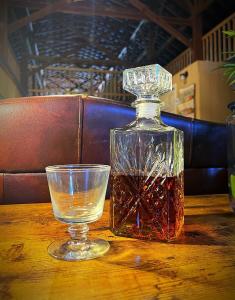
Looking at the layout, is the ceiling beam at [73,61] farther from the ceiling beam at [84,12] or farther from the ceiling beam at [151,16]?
the ceiling beam at [151,16]

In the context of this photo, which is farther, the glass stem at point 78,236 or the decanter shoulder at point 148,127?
the decanter shoulder at point 148,127

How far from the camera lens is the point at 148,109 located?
54cm

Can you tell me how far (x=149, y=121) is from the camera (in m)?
0.55

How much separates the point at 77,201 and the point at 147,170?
→ 0.52 ft

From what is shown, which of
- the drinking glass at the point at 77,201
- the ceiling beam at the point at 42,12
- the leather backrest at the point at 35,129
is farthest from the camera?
the ceiling beam at the point at 42,12

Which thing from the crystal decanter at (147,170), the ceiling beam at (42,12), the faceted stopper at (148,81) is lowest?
the crystal decanter at (147,170)

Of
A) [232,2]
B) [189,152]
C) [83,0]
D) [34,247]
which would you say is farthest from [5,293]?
[232,2]

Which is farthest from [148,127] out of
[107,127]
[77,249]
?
[107,127]

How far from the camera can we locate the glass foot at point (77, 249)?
0.39m

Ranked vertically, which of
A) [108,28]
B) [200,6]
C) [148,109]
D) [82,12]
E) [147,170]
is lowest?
[147,170]

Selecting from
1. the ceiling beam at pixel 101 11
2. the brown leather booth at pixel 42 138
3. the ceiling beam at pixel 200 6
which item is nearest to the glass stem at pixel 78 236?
the brown leather booth at pixel 42 138

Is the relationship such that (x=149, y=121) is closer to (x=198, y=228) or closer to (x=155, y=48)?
(x=198, y=228)

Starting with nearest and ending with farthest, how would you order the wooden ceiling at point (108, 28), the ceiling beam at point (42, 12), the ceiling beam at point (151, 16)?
the ceiling beam at point (42, 12) → the ceiling beam at point (151, 16) → the wooden ceiling at point (108, 28)

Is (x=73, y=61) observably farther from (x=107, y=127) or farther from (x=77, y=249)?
(x=77, y=249)
